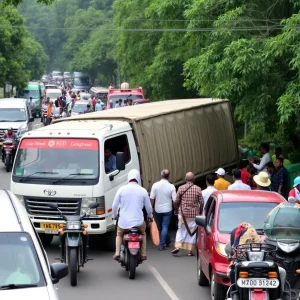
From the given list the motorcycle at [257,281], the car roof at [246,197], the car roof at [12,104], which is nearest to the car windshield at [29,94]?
the car roof at [12,104]

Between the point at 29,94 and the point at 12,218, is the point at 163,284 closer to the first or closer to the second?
the point at 12,218

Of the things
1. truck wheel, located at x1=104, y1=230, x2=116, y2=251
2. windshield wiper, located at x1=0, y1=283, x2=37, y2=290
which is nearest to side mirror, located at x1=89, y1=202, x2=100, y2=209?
truck wheel, located at x1=104, y1=230, x2=116, y2=251

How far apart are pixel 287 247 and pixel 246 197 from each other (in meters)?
2.47

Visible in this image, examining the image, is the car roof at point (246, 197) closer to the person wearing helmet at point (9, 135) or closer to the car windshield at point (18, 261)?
the car windshield at point (18, 261)

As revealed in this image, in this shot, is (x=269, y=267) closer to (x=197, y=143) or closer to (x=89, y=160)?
(x=89, y=160)

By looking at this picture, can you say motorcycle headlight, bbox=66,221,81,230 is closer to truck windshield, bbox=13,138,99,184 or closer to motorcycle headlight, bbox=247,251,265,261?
truck windshield, bbox=13,138,99,184

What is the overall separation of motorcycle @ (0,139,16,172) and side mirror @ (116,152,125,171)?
44.5 feet

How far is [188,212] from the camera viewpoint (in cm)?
1620

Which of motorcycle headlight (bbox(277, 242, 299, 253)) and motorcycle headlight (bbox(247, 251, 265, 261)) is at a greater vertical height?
motorcycle headlight (bbox(247, 251, 265, 261))

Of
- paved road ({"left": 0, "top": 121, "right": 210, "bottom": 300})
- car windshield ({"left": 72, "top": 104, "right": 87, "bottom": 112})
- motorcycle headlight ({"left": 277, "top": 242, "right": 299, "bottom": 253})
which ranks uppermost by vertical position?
motorcycle headlight ({"left": 277, "top": 242, "right": 299, "bottom": 253})

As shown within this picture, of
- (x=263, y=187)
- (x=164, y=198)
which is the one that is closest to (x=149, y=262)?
(x=164, y=198)

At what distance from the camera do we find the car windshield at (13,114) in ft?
110

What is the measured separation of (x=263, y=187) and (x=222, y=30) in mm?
4522

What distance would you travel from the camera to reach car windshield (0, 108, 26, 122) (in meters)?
33.4
